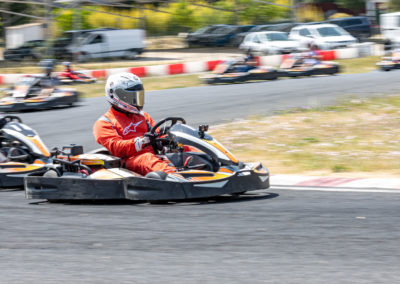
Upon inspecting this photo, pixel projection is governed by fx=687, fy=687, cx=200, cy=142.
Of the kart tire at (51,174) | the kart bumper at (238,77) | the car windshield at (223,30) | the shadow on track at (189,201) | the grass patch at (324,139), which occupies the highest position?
the car windshield at (223,30)

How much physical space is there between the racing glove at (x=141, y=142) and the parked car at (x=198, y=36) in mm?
24563

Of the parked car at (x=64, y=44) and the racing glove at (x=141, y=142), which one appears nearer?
the racing glove at (x=141, y=142)

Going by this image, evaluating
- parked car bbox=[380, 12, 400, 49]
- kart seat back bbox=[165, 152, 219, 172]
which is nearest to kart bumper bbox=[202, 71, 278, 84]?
parked car bbox=[380, 12, 400, 49]

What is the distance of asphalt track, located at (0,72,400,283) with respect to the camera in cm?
378

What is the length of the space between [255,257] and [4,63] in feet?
70.7

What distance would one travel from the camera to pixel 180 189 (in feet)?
18.3

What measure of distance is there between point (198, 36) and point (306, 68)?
539 inches

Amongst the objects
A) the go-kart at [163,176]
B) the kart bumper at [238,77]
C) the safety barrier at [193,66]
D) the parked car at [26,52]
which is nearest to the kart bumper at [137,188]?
the go-kart at [163,176]

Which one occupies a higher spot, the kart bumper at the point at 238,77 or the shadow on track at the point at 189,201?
the kart bumper at the point at 238,77

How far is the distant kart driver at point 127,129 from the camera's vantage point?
5.93m

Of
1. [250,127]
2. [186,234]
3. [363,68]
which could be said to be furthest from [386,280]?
[363,68]

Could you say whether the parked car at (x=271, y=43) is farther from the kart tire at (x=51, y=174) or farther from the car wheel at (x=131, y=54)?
the kart tire at (x=51, y=174)

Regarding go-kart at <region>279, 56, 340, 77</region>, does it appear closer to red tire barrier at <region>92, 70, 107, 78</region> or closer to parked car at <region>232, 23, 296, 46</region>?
red tire barrier at <region>92, 70, 107, 78</region>

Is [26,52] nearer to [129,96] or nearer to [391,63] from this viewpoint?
[391,63]
